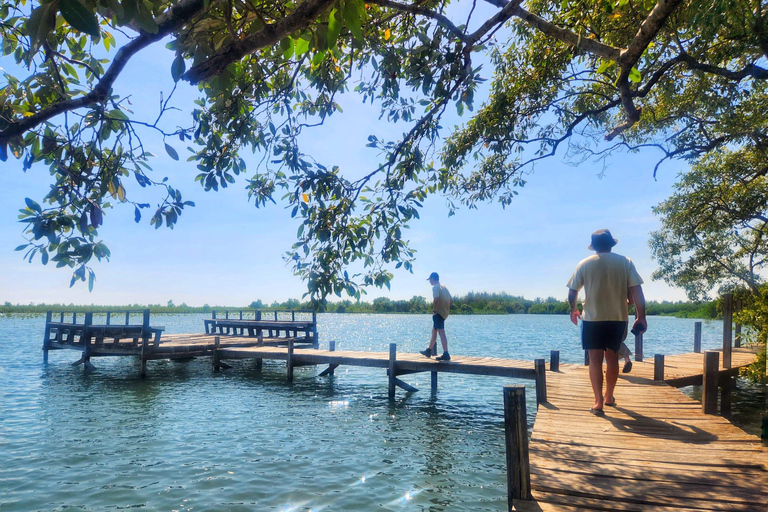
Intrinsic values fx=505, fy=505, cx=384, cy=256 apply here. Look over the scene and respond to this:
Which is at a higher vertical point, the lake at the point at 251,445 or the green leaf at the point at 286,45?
the green leaf at the point at 286,45

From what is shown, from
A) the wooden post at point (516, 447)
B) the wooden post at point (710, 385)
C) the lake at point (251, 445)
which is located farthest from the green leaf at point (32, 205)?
the wooden post at point (710, 385)

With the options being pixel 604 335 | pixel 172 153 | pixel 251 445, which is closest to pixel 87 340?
pixel 251 445

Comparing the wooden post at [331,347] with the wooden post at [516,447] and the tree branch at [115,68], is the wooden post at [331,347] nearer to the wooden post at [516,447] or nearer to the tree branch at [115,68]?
the wooden post at [516,447]

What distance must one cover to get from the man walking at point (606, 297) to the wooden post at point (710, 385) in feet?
4.75

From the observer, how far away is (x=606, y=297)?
6105 millimetres

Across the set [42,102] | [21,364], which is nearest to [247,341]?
[21,364]

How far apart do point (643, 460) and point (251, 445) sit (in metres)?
7.22

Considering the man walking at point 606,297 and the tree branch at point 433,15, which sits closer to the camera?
the tree branch at point 433,15

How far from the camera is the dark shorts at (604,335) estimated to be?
6078 mm

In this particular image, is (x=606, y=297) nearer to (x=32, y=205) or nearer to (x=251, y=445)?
(x=32, y=205)

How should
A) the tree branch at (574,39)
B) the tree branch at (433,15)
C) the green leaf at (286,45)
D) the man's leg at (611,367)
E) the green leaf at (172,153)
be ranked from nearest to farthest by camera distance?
the green leaf at (172,153)
the green leaf at (286,45)
the tree branch at (433,15)
the man's leg at (611,367)
the tree branch at (574,39)

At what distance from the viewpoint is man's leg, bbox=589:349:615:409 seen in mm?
6230

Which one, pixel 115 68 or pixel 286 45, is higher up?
pixel 286 45

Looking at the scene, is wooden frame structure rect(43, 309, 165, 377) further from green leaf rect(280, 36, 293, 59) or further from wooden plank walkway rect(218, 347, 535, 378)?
green leaf rect(280, 36, 293, 59)
